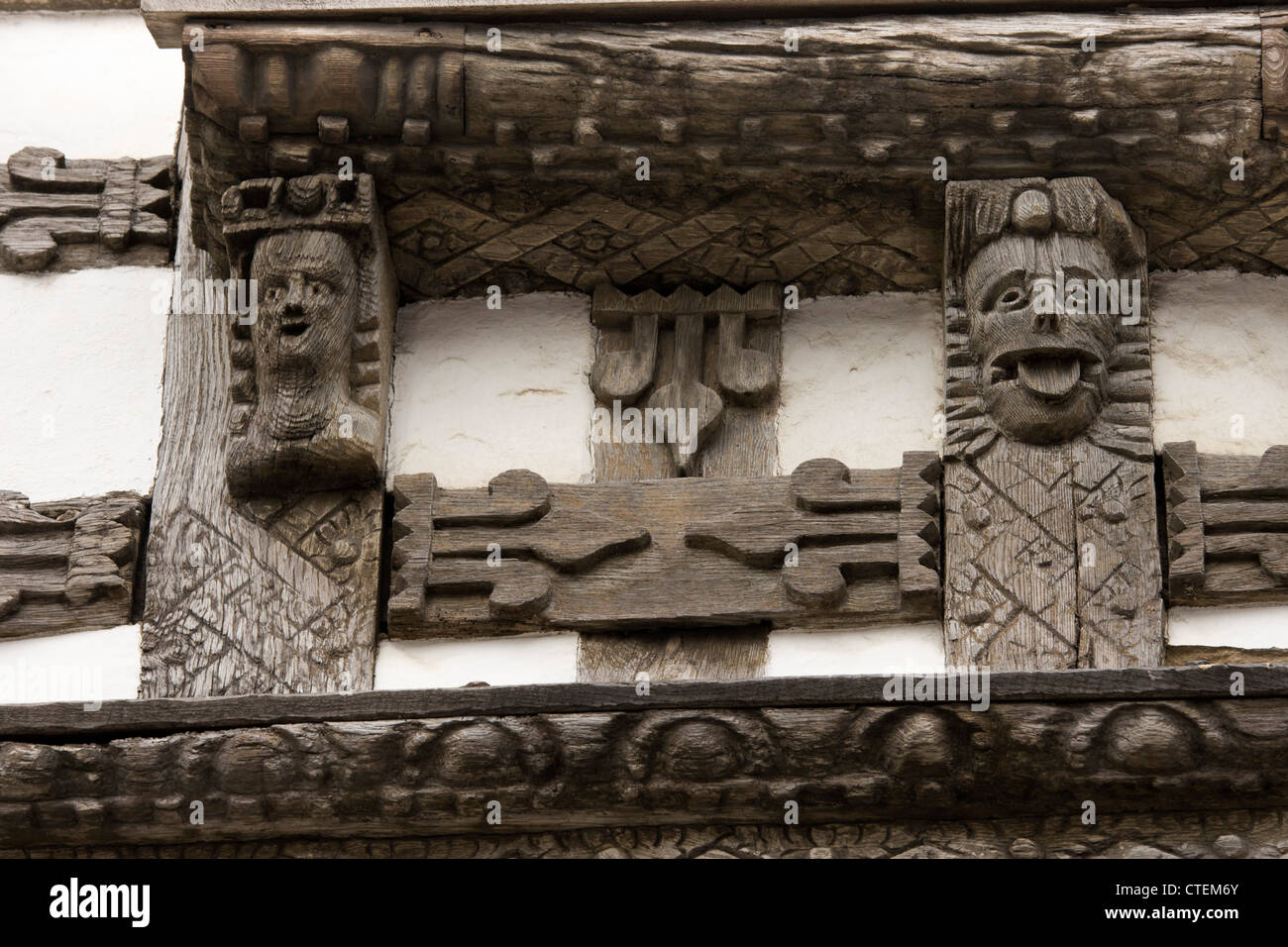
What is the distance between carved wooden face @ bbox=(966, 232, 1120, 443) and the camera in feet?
15.0

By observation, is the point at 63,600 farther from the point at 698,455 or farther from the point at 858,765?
the point at 858,765

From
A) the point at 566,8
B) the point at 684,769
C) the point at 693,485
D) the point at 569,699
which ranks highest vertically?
the point at 566,8

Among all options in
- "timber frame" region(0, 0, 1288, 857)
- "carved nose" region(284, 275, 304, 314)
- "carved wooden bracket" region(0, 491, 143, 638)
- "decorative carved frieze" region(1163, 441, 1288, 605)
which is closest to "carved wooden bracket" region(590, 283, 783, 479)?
"timber frame" region(0, 0, 1288, 857)

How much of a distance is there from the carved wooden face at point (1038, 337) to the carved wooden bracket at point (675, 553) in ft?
0.63

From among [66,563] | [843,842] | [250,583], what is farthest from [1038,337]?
[66,563]

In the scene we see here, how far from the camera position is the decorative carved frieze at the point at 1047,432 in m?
4.41

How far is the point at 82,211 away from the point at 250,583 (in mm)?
1058

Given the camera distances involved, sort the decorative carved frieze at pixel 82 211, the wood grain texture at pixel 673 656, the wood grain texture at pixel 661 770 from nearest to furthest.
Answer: the wood grain texture at pixel 661 770, the wood grain texture at pixel 673 656, the decorative carved frieze at pixel 82 211

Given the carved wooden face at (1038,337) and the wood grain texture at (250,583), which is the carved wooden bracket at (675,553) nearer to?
the wood grain texture at (250,583)

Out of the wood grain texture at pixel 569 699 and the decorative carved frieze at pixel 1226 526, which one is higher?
the decorative carved frieze at pixel 1226 526

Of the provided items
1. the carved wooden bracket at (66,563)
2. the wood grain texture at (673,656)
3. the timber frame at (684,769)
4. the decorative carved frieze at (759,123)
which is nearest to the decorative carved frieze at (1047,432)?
the decorative carved frieze at (759,123)

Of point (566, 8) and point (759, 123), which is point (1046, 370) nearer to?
point (759, 123)

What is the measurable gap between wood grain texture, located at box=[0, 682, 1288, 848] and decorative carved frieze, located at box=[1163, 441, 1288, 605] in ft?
1.14

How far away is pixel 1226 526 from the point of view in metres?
4.52
